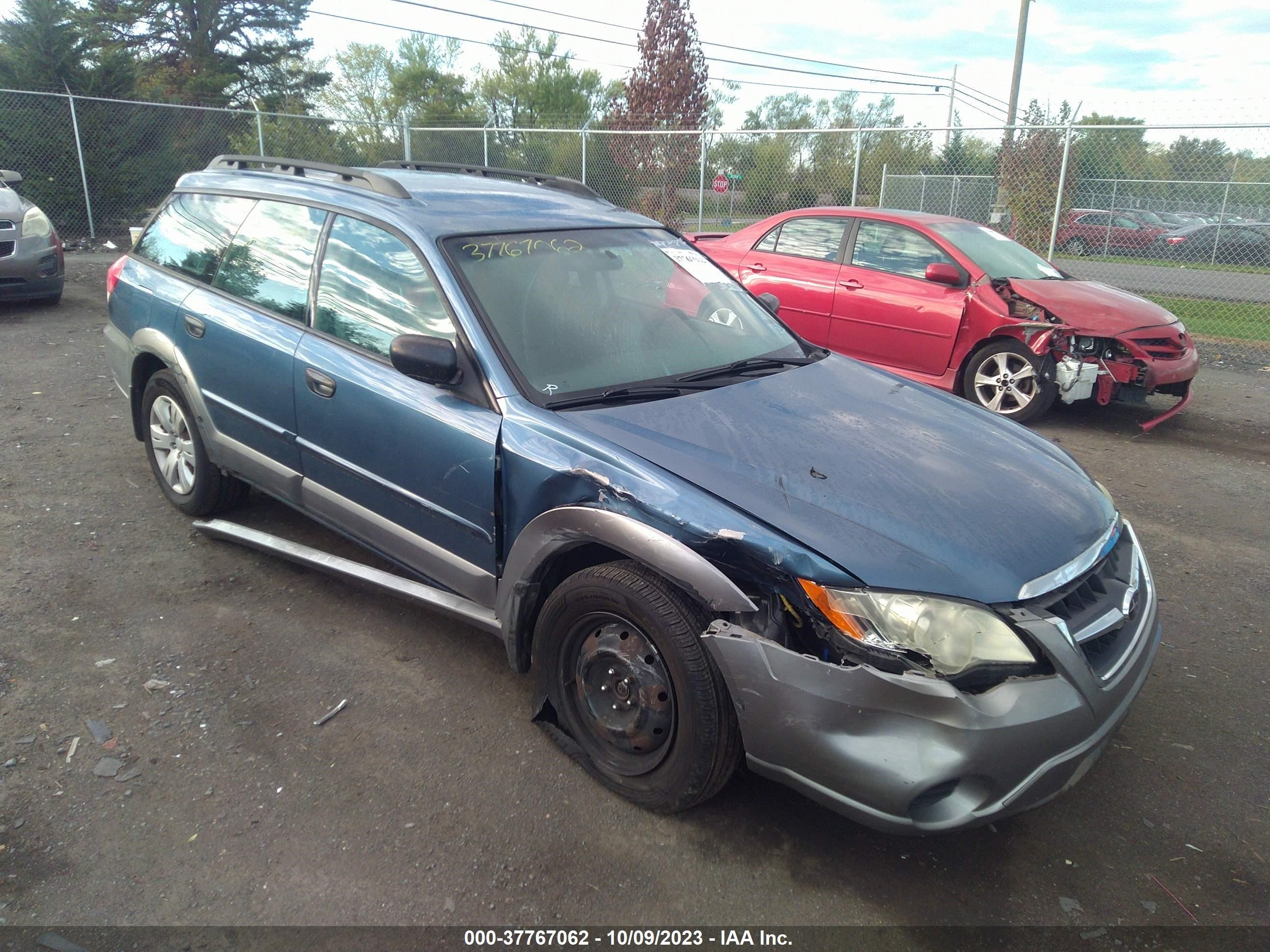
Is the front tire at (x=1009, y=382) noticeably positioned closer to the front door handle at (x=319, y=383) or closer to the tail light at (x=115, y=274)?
the front door handle at (x=319, y=383)

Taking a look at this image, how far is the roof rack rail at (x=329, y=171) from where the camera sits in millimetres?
3613

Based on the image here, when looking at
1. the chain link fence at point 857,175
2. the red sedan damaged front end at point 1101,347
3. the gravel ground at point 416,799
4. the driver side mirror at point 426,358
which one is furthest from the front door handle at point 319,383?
the chain link fence at point 857,175

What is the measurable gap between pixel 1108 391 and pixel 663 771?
5756 mm

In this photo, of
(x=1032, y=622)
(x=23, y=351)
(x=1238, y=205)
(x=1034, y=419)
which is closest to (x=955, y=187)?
(x=1238, y=205)

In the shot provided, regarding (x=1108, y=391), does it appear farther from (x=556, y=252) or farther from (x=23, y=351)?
(x=23, y=351)

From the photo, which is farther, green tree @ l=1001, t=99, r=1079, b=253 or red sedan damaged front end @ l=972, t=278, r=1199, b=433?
green tree @ l=1001, t=99, r=1079, b=253

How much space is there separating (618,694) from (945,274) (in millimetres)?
5575

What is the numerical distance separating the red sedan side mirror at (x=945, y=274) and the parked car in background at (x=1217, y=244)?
25.4 feet

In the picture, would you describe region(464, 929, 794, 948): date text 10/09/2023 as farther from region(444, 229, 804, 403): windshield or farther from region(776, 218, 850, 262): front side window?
region(776, 218, 850, 262): front side window

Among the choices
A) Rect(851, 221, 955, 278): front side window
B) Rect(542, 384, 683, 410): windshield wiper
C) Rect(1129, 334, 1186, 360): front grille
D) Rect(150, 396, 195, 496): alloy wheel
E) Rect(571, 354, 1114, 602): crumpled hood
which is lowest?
Rect(150, 396, 195, 496): alloy wheel

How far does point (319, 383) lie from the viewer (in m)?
3.50

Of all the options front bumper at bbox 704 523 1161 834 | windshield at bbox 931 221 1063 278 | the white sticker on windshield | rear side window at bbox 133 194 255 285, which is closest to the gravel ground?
front bumper at bbox 704 523 1161 834

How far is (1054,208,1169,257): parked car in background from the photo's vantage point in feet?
46.8

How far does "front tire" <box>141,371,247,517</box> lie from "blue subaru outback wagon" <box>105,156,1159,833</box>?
0.05m
